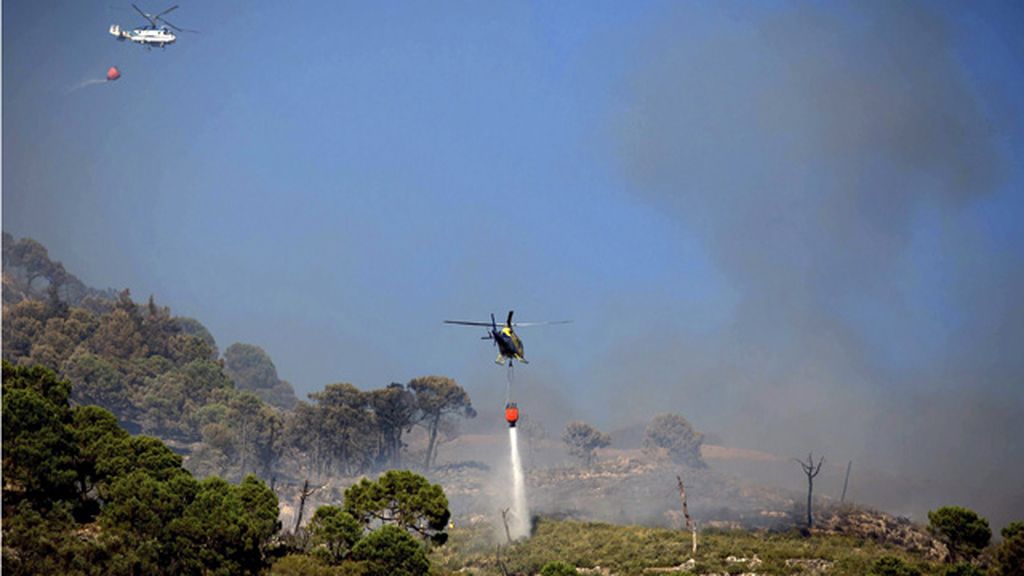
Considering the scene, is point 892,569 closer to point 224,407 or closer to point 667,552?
point 667,552

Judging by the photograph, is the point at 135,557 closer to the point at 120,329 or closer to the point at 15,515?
the point at 15,515

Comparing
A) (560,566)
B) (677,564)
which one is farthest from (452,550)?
(560,566)

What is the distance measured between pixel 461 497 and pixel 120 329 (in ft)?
307

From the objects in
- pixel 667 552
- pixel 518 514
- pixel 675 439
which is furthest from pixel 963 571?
pixel 675 439

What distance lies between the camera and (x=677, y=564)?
84.8 m

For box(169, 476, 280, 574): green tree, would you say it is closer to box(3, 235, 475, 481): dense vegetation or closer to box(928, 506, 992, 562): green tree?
box(928, 506, 992, 562): green tree

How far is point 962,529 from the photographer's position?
272 feet

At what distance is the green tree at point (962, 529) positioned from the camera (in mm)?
82750

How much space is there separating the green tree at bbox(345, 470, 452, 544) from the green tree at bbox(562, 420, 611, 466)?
11662cm

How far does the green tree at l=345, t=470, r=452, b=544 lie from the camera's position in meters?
79.1

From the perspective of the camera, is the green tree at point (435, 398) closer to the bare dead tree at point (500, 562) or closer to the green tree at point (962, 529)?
the bare dead tree at point (500, 562)

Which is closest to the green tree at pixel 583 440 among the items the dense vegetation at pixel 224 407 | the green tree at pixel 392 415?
the dense vegetation at pixel 224 407

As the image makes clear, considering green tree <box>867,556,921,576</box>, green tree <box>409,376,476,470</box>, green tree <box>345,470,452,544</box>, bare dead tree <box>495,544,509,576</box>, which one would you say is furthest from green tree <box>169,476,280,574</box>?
green tree <box>409,376,476,470</box>

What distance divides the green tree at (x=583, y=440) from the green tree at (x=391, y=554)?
12844 cm
